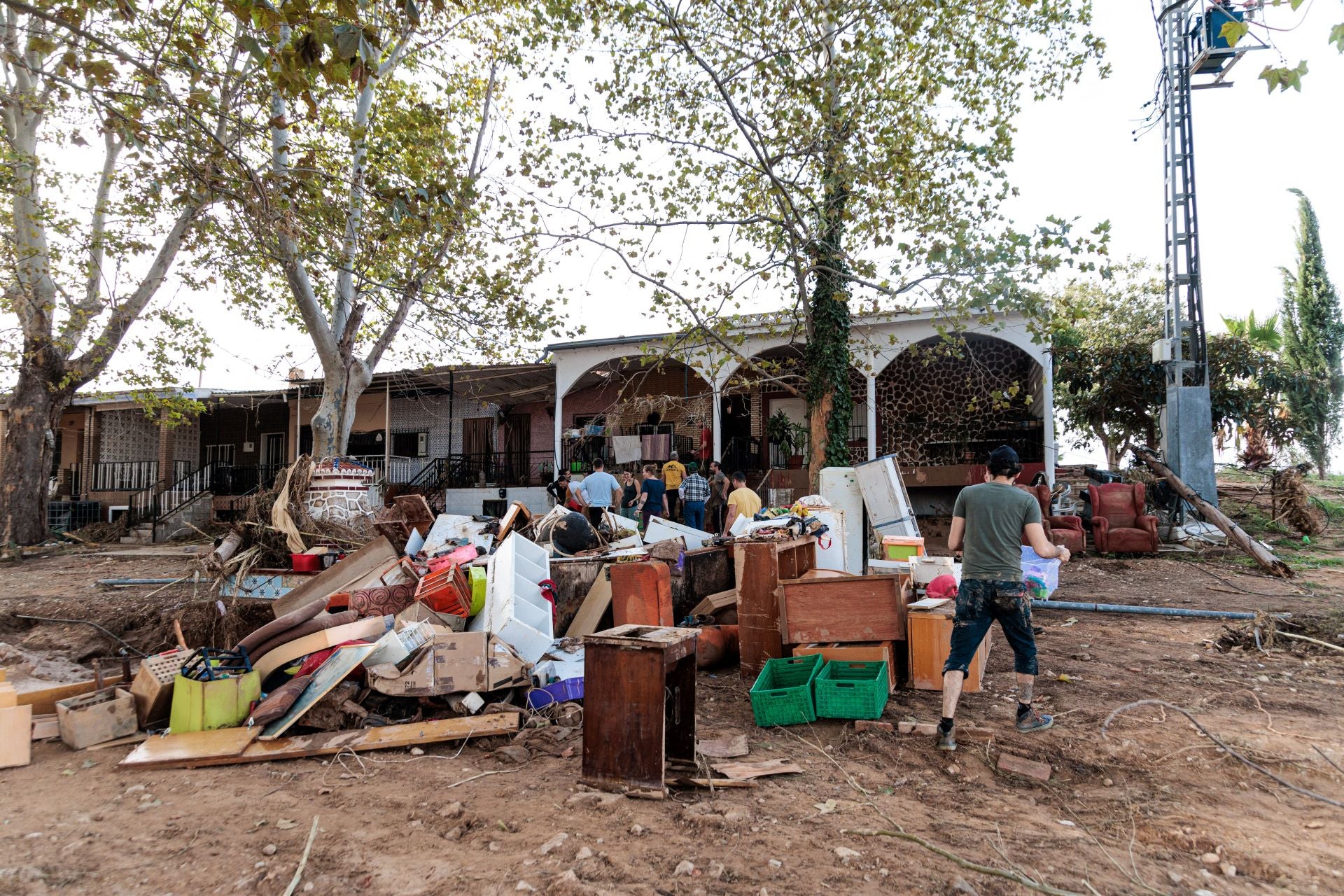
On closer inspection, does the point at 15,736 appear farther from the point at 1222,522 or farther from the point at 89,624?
the point at 1222,522

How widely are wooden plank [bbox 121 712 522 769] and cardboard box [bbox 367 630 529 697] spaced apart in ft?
0.84

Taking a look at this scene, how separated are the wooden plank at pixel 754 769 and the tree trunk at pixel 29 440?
587 inches

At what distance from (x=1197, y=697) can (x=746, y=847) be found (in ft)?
11.9

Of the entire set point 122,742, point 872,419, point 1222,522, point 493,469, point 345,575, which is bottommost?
point 122,742

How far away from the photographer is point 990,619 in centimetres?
428

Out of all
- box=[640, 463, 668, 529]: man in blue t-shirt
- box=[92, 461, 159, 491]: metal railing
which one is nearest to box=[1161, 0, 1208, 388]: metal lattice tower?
box=[640, 463, 668, 529]: man in blue t-shirt

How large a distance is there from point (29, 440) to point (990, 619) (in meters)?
16.1

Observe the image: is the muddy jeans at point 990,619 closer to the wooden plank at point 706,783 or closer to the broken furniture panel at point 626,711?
the wooden plank at point 706,783

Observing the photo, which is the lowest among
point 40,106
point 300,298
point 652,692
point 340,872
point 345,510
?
point 340,872

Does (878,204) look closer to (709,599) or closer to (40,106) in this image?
(709,599)

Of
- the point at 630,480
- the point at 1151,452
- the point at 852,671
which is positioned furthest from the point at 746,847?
the point at 1151,452

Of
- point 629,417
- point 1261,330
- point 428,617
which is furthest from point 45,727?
point 1261,330

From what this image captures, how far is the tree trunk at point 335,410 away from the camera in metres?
11.8

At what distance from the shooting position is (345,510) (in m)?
8.76
